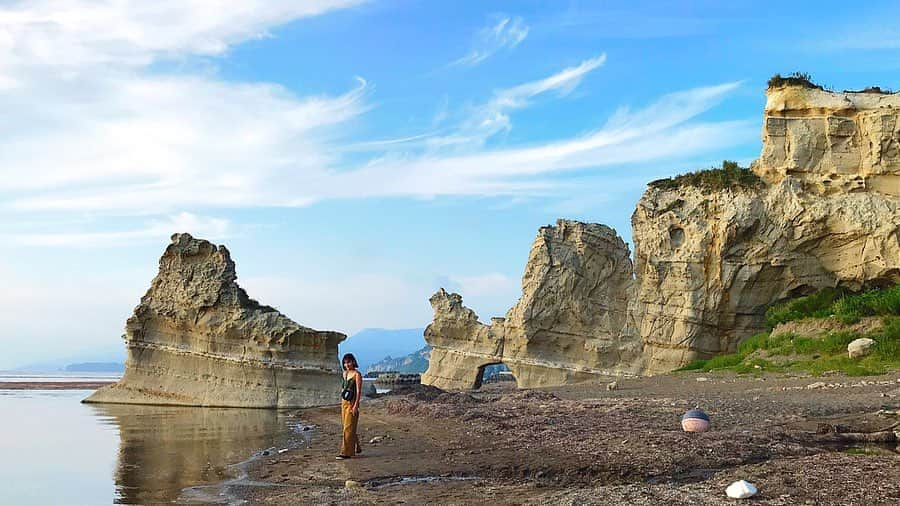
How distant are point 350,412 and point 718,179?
69.8 ft

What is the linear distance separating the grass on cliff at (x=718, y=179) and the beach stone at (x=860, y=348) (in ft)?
30.9

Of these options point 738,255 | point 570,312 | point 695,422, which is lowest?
point 695,422

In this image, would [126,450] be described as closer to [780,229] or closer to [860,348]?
[860,348]

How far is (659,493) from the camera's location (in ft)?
23.9

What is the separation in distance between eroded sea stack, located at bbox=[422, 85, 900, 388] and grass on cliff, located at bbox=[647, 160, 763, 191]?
2.9 inches

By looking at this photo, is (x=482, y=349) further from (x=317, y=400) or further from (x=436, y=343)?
(x=317, y=400)

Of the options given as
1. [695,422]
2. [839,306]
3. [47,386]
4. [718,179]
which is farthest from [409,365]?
[695,422]

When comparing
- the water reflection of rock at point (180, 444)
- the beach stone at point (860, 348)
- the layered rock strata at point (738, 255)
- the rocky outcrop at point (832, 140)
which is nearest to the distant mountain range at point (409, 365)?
the layered rock strata at point (738, 255)

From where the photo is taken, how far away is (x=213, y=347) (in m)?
27.4

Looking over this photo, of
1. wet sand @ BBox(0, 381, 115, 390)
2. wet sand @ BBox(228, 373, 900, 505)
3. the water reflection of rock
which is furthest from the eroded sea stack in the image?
wet sand @ BBox(0, 381, 115, 390)

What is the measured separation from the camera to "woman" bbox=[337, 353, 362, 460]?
11844 mm

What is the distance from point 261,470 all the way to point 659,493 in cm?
582

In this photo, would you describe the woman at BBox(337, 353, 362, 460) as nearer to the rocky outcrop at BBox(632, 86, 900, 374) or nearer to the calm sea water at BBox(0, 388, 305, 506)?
the calm sea water at BBox(0, 388, 305, 506)

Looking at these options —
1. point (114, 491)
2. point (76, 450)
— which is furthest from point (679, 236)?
point (114, 491)
